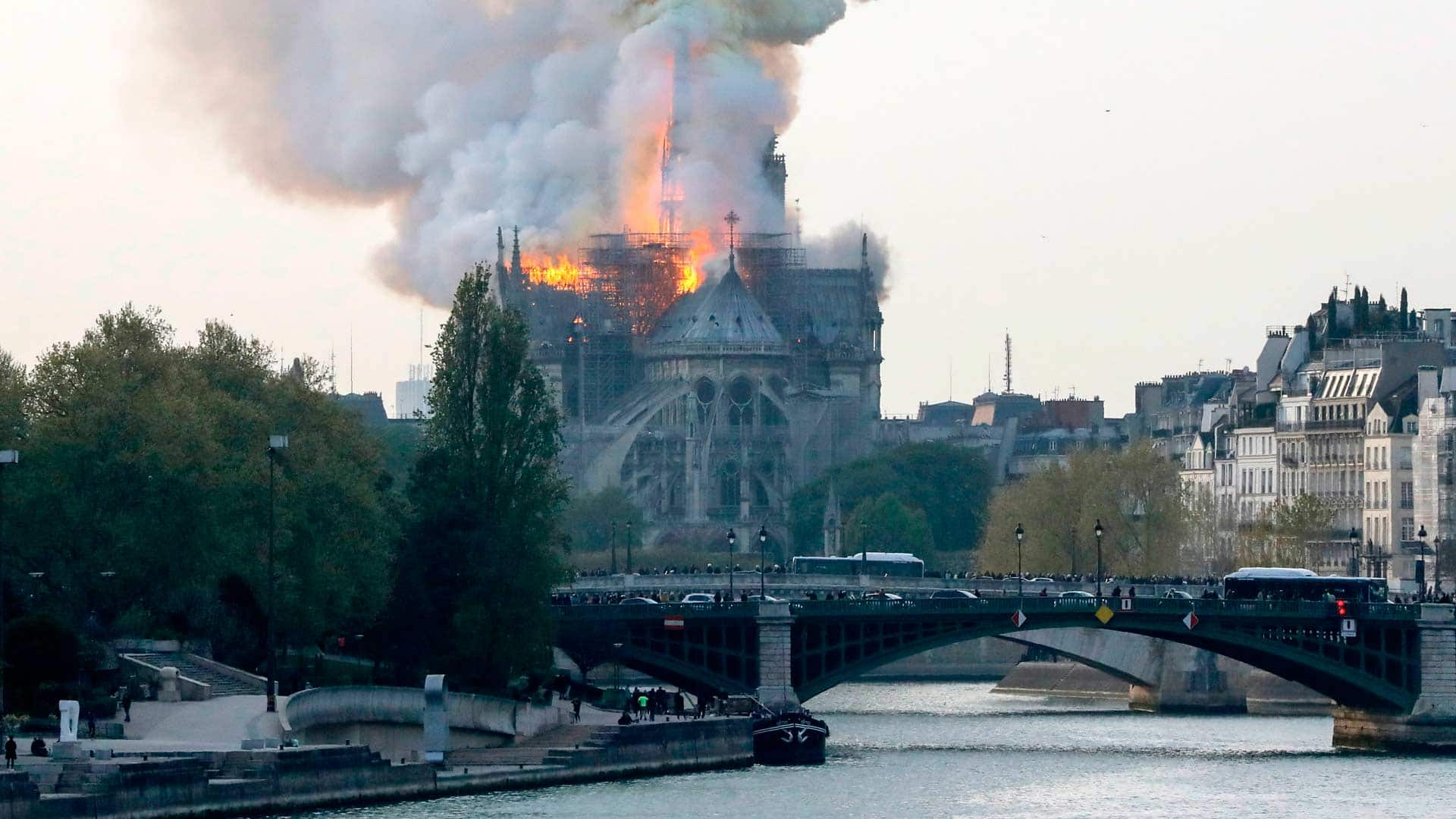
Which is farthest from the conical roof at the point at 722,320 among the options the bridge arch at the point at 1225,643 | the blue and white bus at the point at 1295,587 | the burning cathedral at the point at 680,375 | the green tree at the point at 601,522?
the bridge arch at the point at 1225,643

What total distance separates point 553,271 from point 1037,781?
372 ft

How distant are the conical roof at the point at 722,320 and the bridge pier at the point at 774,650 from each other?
97733 mm

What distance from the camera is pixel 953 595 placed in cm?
10544

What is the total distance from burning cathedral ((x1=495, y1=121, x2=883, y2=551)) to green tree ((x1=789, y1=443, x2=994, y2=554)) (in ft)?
25.2

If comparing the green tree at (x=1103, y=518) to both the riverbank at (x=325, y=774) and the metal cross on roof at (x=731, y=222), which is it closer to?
the metal cross on roof at (x=731, y=222)

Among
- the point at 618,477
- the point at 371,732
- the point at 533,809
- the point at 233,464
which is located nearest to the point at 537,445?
the point at 233,464

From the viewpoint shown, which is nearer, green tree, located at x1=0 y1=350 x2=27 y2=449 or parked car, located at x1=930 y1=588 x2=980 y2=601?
green tree, located at x1=0 y1=350 x2=27 y2=449

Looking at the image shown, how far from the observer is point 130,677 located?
70812mm

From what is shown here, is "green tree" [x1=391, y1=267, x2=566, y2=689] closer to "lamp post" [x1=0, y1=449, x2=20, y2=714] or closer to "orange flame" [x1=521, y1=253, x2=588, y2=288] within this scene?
"lamp post" [x1=0, y1=449, x2=20, y2=714]

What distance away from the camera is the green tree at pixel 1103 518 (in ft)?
447

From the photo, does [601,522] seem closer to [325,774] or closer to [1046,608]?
[1046,608]

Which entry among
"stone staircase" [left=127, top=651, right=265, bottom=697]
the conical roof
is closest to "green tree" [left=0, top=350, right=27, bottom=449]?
"stone staircase" [left=127, top=651, right=265, bottom=697]

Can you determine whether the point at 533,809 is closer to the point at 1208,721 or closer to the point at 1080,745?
the point at 1080,745

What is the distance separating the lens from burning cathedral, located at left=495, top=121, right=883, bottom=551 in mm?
188000
